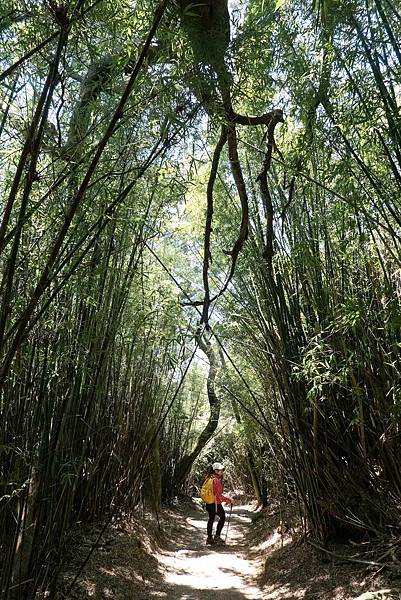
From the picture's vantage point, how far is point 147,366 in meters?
5.45

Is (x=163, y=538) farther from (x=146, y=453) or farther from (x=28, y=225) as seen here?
(x=28, y=225)

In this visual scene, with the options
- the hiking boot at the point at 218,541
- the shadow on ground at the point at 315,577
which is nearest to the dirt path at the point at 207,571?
the hiking boot at the point at 218,541

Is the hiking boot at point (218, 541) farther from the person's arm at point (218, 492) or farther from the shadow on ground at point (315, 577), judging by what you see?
the shadow on ground at point (315, 577)

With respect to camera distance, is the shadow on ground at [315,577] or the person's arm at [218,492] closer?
the shadow on ground at [315,577]

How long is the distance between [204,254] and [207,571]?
11.6 feet

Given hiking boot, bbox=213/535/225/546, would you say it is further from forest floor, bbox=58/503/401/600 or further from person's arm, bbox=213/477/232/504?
person's arm, bbox=213/477/232/504

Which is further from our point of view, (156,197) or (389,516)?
(156,197)

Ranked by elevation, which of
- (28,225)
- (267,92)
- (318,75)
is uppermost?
(267,92)

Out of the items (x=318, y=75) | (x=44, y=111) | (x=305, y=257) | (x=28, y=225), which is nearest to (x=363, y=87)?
(x=318, y=75)

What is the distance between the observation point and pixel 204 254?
268 centimetres

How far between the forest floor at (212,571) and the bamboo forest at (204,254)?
Answer: 3cm

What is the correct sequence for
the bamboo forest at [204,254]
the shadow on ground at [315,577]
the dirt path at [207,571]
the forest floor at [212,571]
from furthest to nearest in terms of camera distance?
the dirt path at [207,571] → the forest floor at [212,571] → the shadow on ground at [315,577] → the bamboo forest at [204,254]

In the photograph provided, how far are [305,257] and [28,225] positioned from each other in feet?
5.37

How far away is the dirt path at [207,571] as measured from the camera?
13.1 feet
